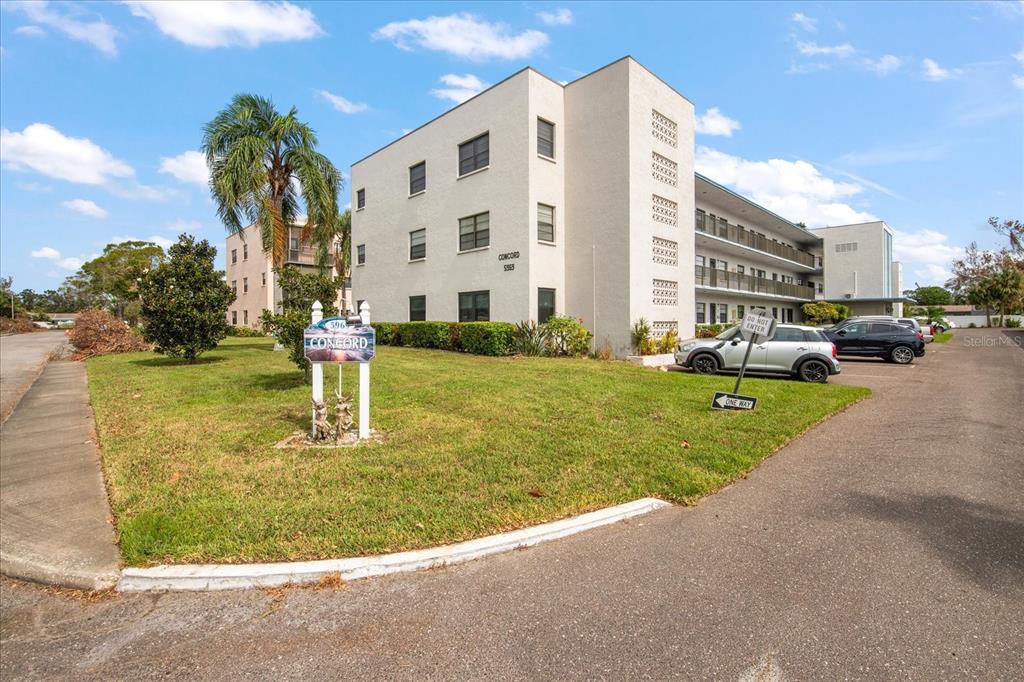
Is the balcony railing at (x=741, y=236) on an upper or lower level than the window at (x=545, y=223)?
upper

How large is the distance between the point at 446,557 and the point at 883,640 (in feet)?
8.78

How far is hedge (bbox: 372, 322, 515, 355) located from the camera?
56.7 ft

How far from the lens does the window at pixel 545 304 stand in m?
18.5

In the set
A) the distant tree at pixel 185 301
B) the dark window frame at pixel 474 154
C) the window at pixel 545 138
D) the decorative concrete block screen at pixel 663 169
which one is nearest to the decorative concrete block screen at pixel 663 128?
the decorative concrete block screen at pixel 663 169

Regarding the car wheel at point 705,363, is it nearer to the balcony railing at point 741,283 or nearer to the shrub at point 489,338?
the shrub at point 489,338

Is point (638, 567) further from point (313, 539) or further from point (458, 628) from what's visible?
point (313, 539)

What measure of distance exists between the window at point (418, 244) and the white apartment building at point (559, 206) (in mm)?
61

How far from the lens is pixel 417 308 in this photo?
76.2ft

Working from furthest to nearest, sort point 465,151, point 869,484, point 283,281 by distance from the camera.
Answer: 1. point 465,151
2. point 283,281
3. point 869,484

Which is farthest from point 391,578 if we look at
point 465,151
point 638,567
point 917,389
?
point 465,151

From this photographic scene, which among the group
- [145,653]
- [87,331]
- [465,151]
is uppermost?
[465,151]

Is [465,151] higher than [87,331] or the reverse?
higher

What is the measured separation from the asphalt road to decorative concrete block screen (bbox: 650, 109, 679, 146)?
665 inches

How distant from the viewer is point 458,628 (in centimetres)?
294
